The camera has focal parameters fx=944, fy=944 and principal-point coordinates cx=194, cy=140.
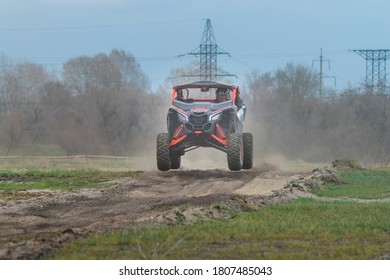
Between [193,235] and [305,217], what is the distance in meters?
4.03

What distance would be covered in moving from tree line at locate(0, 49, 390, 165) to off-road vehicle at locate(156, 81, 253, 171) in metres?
31.4

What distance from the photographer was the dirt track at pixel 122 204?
52.4 feet

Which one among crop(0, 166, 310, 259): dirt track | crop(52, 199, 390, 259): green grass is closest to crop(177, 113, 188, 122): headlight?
crop(0, 166, 310, 259): dirt track

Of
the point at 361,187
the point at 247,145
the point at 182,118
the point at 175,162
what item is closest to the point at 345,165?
the point at 247,145

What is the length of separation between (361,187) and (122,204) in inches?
432

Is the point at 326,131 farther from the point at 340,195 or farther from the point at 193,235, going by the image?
the point at 193,235

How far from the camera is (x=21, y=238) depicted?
52.7ft

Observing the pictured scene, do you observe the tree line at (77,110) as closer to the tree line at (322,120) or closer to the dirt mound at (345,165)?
the tree line at (322,120)

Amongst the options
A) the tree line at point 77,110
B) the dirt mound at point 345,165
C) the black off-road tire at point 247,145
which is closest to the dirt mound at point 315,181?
the black off-road tire at point 247,145

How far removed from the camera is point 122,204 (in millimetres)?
23531

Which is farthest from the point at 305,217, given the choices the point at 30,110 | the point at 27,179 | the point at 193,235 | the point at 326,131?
the point at 30,110

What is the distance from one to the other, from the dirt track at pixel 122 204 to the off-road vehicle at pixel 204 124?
85 cm

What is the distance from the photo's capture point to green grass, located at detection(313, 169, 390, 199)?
2798cm
